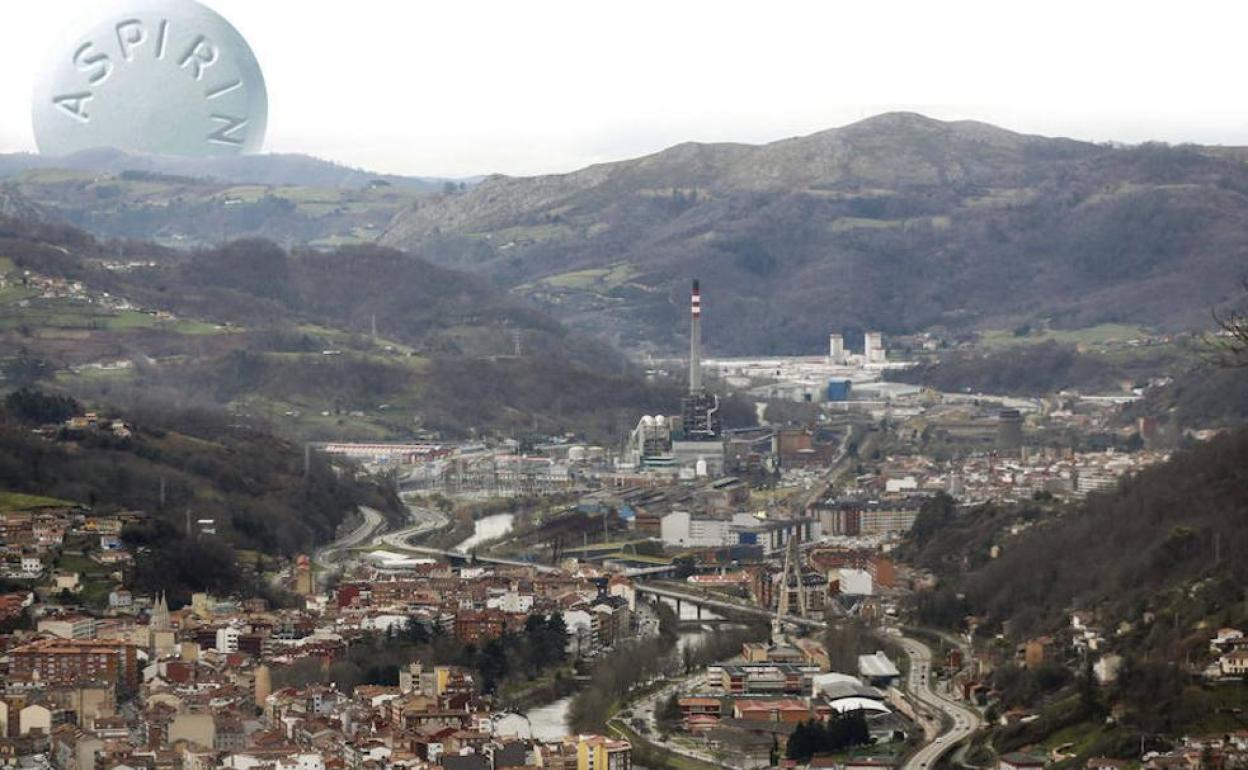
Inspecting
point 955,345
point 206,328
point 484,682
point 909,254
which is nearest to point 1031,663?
point 484,682

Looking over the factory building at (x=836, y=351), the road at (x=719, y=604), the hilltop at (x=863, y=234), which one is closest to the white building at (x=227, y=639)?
the road at (x=719, y=604)

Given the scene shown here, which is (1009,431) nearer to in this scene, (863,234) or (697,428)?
(697,428)

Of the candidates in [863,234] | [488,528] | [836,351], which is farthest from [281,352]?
[863,234]

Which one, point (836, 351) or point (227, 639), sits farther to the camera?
point (836, 351)

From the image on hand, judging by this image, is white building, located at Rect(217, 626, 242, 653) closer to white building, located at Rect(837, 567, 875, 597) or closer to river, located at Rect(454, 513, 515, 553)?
white building, located at Rect(837, 567, 875, 597)

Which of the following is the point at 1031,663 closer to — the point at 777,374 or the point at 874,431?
the point at 874,431
